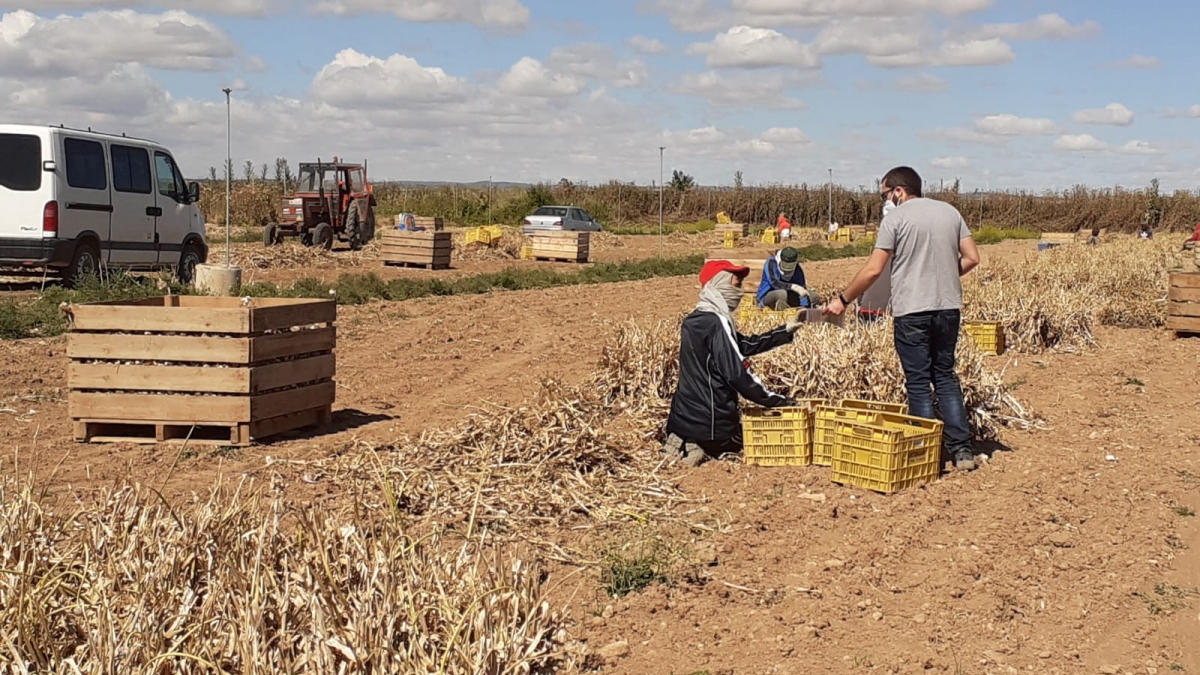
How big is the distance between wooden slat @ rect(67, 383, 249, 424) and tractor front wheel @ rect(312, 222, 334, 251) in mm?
19031

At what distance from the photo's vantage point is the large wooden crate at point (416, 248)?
2364cm

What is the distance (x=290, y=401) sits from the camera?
7.93 m

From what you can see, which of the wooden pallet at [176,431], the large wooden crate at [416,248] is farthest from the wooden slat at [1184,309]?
the large wooden crate at [416,248]

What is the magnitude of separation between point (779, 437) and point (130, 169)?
12.0 meters

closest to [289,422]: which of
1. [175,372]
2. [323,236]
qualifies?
[175,372]

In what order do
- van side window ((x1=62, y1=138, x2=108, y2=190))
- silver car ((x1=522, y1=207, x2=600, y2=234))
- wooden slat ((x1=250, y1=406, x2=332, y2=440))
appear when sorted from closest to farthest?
wooden slat ((x1=250, y1=406, x2=332, y2=440)) → van side window ((x1=62, y1=138, x2=108, y2=190)) → silver car ((x1=522, y1=207, x2=600, y2=234))

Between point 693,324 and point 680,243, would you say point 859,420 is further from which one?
point 680,243

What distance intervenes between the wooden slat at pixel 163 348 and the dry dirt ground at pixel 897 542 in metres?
0.58

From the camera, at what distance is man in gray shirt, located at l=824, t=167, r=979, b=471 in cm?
706

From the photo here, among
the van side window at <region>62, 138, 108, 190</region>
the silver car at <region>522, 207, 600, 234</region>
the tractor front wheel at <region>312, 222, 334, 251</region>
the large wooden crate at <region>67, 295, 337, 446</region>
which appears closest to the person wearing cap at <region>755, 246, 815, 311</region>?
the large wooden crate at <region>67, 295, 337, 446</region>

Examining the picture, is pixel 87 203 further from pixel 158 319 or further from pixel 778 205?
pixel 778 205

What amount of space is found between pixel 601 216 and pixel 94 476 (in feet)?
159

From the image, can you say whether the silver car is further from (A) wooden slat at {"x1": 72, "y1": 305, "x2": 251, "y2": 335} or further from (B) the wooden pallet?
(A) wooden slat at {"x1": 72, "y1": 305, "x2": 251, "y2": 335}

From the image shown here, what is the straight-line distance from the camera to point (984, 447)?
7.83 m
